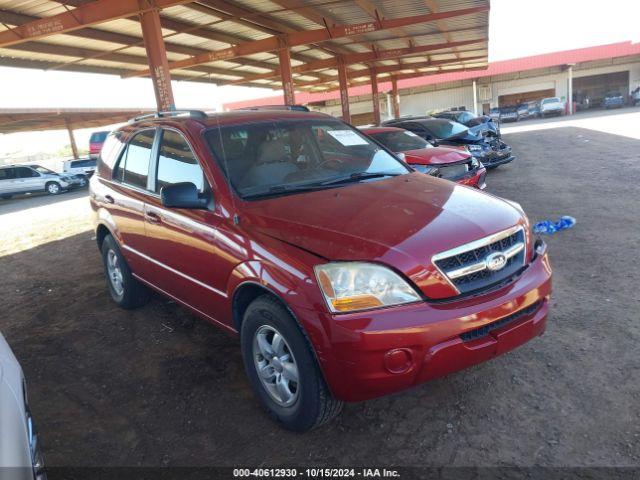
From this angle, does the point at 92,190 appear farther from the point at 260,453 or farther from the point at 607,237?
the point at 607,237

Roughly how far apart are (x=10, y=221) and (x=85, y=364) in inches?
464

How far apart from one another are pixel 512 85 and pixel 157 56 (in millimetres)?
40196

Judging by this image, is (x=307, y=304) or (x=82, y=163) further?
(x=82, y=163)

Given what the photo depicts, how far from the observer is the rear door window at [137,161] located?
4.11 m

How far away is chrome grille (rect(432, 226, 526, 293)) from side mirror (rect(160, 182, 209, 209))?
5.19ft

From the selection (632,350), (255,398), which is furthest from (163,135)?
(632,350)

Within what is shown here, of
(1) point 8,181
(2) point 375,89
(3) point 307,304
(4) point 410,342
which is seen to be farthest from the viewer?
(2) point 375,89

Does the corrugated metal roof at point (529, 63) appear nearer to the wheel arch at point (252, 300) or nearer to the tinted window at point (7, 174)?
the tinted window at point (7, 174)

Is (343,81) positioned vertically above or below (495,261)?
above

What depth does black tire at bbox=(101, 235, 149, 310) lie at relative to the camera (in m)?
4.72

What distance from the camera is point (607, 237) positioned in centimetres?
562

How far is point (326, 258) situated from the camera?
2.47 meters

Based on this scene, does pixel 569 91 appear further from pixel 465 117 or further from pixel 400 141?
pixel 400 141

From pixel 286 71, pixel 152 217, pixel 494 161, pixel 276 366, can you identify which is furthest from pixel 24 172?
pixel 276 366
